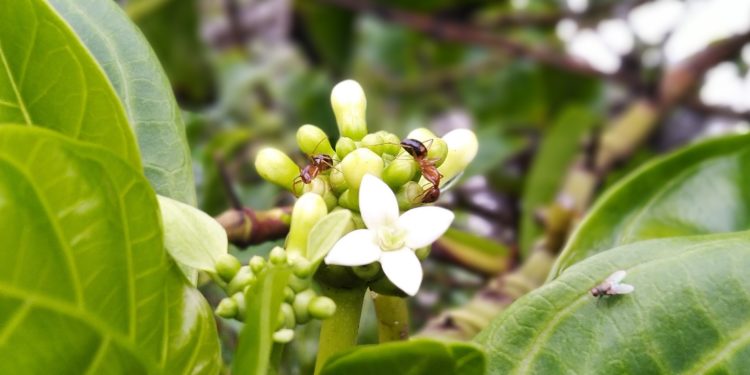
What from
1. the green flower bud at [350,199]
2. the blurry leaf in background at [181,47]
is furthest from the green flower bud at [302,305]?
the blurry leaf in background at [181,47]

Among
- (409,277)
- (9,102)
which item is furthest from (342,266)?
(9,102)

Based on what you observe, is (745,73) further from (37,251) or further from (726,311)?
(37,251)

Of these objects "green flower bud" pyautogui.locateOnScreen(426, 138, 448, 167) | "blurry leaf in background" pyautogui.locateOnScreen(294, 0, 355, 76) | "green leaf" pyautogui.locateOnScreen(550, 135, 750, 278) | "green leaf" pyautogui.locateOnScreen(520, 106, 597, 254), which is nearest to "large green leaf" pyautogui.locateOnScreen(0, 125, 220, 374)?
"green flower bud" pyautogui.locateOnScreen(426, 138, 448, 167)

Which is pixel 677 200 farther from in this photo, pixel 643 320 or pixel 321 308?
pixel 321 308

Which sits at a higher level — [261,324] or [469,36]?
[261,324]

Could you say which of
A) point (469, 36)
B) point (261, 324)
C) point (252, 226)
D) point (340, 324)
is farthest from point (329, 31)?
point (261, 324)

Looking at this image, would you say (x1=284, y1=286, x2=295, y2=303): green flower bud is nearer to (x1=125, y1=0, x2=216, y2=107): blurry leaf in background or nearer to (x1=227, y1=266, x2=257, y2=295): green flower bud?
(x1=227, y1=266, x2=257, y2=295): green flower bud

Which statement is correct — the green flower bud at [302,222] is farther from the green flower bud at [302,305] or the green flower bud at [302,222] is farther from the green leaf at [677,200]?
the green leaf at [677,200]
